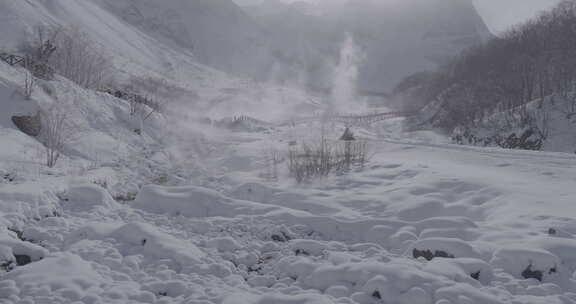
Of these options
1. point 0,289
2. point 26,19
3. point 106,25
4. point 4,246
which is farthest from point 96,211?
point 106,25

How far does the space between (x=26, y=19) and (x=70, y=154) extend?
97726mm

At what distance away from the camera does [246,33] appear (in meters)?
200

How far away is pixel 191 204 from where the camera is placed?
8477 millimetres

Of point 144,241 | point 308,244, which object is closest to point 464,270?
point 308,244

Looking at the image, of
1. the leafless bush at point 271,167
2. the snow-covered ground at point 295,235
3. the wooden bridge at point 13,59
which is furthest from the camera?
the wooden bridge at point 13,59

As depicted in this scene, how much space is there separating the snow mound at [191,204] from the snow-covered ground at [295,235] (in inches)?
1.4

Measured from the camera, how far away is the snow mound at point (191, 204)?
8305 millimetres

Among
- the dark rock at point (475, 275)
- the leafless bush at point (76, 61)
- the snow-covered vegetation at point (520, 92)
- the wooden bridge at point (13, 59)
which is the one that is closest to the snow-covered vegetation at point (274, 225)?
the dark rock at point (475, 275)

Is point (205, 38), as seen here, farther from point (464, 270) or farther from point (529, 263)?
point (529, 263)

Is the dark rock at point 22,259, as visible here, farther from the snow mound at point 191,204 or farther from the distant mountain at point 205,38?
the distant mountain at point 205,38

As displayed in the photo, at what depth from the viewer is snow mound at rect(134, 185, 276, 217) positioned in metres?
8.30

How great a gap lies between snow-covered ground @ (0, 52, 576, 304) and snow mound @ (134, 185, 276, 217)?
0.12 feet

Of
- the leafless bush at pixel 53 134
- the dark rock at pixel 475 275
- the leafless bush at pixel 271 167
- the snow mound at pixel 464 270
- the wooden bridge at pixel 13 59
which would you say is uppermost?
the wooden bridge at pixel 13 59

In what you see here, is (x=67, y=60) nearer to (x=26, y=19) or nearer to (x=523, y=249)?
(x=523, y=249)
